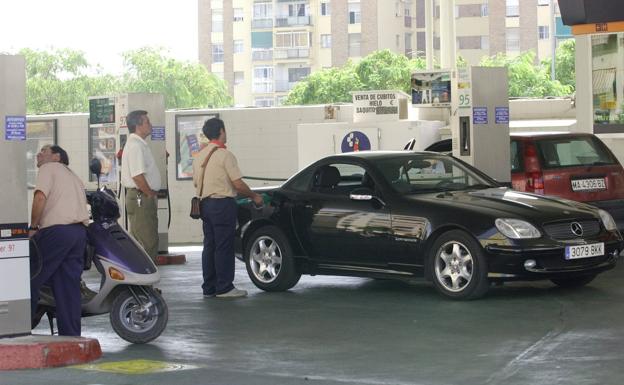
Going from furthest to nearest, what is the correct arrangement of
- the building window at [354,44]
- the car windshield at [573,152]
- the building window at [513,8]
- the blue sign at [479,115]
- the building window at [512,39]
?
the building window at [354,44] → the building window at [513,8] → the building window at [512,39] → the blue sign at [479,115] → the car windshield at [573,152]

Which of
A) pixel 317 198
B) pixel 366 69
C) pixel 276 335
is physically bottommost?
pixel 276 335

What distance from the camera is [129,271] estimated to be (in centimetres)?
1061

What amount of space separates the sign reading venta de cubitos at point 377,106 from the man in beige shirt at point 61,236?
17162 millimetres

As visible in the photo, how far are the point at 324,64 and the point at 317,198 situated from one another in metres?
104

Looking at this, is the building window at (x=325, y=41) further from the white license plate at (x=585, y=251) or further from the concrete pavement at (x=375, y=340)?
the white license plate at (x=585, y=251)

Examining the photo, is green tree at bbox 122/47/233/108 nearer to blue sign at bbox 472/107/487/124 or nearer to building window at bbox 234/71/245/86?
Result: building window at bbox 234/71/245/86

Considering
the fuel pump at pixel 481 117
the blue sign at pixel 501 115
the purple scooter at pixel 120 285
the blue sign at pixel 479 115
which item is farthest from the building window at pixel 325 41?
the purple scooter at pixel 120 285

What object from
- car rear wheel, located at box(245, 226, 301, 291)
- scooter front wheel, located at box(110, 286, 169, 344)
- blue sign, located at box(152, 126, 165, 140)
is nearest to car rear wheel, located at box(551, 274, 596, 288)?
car rear wheel, located at box(245, 226, 301, 291)

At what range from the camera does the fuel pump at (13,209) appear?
9773 mm

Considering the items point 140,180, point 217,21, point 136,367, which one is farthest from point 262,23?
point 136,367

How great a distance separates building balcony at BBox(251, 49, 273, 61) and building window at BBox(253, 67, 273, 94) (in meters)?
0.95

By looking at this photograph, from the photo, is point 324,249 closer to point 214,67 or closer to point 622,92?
point 622,92

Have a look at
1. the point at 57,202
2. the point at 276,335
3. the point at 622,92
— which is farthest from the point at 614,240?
the point at 622,92

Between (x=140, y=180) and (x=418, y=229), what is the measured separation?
3244 millimetres
